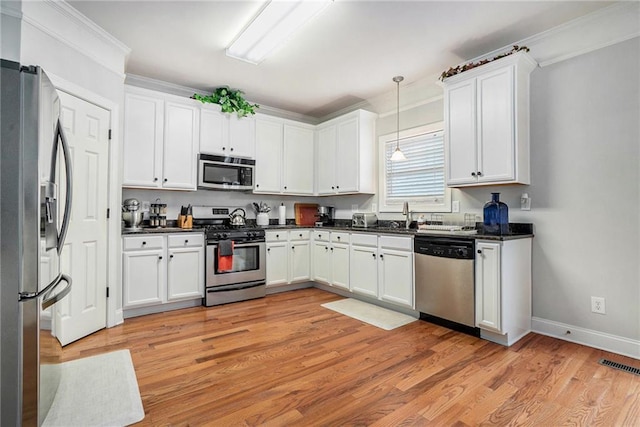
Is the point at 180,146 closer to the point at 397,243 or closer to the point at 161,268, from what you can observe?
the point at 161,268

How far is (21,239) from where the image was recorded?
1.40 metres

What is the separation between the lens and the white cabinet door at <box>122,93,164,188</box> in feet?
11.6

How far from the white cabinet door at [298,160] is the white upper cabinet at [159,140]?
53.3 inches

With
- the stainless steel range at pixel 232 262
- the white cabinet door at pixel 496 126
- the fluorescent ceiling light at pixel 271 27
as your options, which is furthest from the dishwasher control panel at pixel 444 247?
the fluorescent ceiling light at pixel 271 27

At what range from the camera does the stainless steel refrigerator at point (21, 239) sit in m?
1.38

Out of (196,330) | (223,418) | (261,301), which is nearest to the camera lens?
(223,418)

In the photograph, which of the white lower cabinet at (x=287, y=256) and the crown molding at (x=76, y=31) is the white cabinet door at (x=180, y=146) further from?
the white lower cabinet at (x=287, y=256)

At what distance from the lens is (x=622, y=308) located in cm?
253

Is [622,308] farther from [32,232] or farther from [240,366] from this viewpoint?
[32,232]

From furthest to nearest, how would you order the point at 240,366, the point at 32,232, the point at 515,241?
the point at 515,241
the point at 240,366
the point at 32,232

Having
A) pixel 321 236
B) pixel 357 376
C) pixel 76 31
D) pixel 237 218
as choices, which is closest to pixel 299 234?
pixel 321 236

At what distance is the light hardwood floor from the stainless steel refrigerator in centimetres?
59

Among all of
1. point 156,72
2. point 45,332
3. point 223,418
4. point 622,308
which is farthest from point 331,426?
point 156,72

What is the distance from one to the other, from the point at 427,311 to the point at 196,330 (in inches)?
88.3
